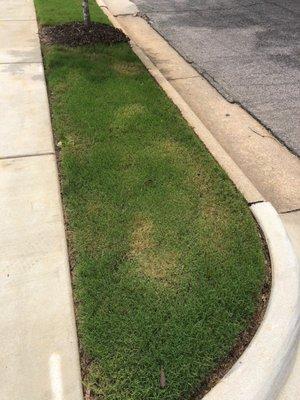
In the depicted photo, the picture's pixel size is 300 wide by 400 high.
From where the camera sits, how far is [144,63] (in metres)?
7.12

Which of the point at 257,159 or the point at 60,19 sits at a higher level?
the point at 60,19

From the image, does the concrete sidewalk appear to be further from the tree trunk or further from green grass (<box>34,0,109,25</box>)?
green grass (<box>34,0,109,25</box>)

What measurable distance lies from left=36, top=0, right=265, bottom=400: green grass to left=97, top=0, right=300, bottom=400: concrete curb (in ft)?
0.40

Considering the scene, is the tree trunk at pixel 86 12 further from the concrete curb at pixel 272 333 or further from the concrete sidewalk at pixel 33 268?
the concrete curb at pixel 272 333

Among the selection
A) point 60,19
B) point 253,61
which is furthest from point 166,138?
point 60,19

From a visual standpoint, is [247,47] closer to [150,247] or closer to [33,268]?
[150,247]

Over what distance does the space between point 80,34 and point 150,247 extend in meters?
5.64

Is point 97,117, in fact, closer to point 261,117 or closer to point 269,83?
point 261,117

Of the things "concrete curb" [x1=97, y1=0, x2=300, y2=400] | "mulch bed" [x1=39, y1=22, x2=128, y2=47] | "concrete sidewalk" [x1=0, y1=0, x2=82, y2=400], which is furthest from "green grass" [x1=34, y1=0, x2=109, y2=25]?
"concrete curb" [x1=97, y1=0, x2=300, y2=400]

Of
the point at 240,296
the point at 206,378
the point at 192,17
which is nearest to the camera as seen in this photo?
the point at 206,378

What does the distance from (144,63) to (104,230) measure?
4344 mm

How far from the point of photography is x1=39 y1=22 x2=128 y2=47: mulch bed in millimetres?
7609

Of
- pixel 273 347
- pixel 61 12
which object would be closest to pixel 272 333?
pixel 273 347

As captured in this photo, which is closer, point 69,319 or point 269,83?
point 69,319
